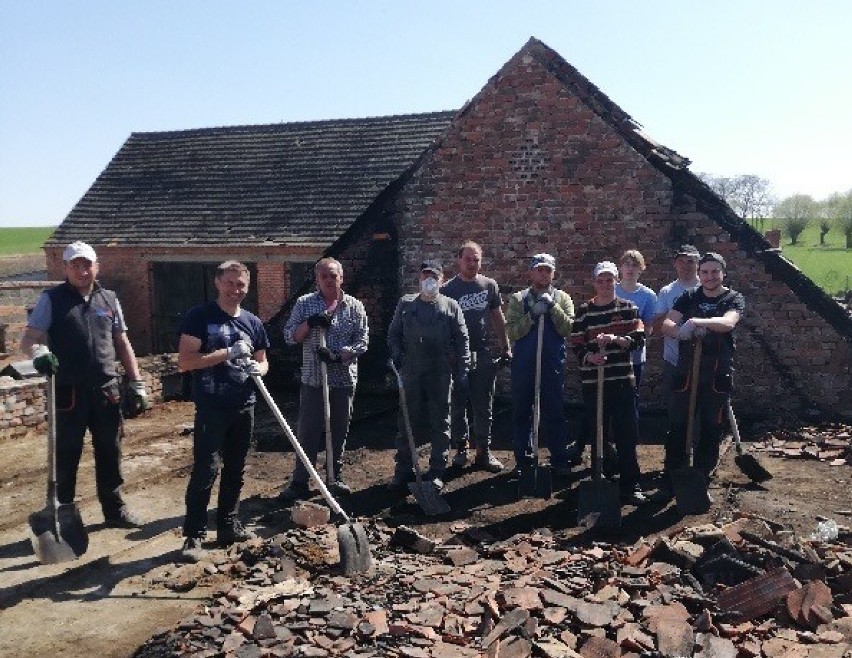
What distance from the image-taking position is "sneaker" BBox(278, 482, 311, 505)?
6535 mm

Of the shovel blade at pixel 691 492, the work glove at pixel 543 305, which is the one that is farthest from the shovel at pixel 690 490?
the work glove at pixel 543 305

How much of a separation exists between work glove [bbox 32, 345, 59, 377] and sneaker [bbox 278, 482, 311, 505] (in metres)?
2.28

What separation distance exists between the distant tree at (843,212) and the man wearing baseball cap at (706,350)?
2844 inches

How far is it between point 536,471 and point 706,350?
6.03 feet

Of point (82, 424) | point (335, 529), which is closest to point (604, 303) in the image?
point (335, 529)

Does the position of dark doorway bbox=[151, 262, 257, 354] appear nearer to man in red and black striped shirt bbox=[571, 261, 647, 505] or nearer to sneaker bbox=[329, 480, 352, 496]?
sneaker bbox=[329, 480, 352, 496]

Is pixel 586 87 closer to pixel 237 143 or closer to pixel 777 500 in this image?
pixel 777 500

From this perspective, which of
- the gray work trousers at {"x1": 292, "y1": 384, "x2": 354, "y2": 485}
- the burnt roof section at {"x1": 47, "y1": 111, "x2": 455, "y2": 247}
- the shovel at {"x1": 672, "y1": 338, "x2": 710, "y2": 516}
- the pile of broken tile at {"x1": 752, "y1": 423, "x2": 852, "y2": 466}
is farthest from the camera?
the burnt roof section at {"x1": 47, "y1": 111, "x2": 455, "y2": 247}

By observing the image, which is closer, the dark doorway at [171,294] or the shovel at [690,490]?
the shovel at [690,490]

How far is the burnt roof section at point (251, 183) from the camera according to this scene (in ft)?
63.1

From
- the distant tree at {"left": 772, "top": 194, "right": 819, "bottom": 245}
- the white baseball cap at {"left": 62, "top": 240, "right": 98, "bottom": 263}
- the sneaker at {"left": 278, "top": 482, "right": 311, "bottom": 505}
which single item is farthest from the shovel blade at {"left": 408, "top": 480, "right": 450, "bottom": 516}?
the distant tree at {"left": 772, "top": 194, "right": 819, "bottom": 245}

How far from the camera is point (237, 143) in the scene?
22.6 m

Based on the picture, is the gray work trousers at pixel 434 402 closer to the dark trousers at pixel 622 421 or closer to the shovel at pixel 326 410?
the shovel at pixel 326 410

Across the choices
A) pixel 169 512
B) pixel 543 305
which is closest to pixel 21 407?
pixel 169 512
